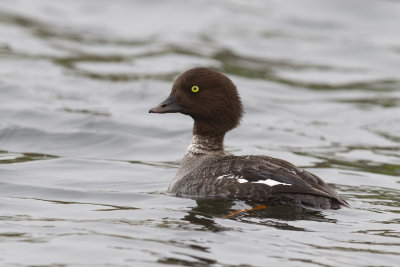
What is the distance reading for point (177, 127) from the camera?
14930 mm

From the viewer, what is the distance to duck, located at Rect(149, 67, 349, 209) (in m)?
8.31

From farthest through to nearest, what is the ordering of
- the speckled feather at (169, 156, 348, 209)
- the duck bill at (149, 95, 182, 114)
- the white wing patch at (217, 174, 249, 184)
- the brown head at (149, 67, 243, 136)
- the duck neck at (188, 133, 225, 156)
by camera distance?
the duck neck at (188, 133, 225, 156) < the duck bill at (149, 95, 182, 114) < the brown head at (149, 67, 243, 136) < the white wing patch at (217, 174, 249, 184) < the speckled feather at (169, 156, 348, 209)

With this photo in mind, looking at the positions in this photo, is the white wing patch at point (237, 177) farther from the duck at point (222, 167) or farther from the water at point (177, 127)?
the water at point (177, 127)

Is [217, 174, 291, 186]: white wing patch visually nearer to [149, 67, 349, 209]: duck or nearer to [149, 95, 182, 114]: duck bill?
[149, 67, 349, 209]: duck

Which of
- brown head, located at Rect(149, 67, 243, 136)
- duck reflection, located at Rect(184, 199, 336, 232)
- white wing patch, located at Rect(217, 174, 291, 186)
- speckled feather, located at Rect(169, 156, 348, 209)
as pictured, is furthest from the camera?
brown head, located at Rect(149, 67, 243, 136)

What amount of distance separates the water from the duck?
0.15m

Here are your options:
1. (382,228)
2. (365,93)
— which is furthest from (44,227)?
(365,93)

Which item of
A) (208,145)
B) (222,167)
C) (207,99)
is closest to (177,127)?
(208,145)

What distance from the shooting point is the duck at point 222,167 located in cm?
831

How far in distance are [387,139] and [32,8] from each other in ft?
42.4

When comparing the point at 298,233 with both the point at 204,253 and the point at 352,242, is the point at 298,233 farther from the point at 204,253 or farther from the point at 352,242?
the point at 204,253

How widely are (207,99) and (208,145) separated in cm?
57

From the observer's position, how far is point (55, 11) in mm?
24453

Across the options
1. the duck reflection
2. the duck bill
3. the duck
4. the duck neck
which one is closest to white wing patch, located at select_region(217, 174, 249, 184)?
the duck
